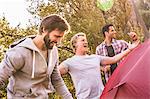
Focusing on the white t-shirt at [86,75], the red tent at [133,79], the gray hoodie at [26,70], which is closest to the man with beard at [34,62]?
the gray hoodie at [26,70]

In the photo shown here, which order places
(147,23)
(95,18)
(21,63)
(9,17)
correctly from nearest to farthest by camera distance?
(147,23), (21,63), (95,18), (9,17)

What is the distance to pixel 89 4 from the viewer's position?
19344mm

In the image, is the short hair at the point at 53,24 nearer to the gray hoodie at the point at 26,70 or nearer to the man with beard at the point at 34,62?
the man with beard at the point at 34,62

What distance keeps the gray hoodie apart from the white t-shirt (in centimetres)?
103

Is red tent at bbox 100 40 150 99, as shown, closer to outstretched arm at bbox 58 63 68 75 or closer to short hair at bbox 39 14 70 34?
short hair at bbox 39 14 70 34

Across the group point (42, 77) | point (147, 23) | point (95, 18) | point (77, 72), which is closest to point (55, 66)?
point (42, 77)

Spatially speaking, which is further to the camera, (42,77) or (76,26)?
(76,26)

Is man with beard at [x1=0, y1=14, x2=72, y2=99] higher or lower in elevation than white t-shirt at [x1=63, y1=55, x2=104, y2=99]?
higher

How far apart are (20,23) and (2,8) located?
108 centimetres

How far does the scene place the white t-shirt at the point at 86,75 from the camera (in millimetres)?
4398

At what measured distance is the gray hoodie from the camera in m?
3.11

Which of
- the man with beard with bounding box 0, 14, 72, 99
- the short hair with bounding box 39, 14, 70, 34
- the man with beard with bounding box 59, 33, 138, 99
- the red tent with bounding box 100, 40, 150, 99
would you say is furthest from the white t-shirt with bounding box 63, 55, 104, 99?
the short hair with bounding box 39, 14, 70, 34

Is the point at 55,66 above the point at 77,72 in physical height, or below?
above

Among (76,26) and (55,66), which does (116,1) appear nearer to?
(76,26)
